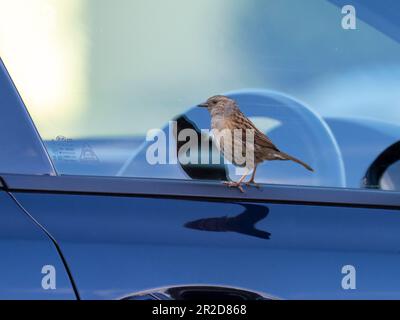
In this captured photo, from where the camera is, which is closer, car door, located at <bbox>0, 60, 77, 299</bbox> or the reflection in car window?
car door, located at <bbox>0, 60, 77, 299</bbox>

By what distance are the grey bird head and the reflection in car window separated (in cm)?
3

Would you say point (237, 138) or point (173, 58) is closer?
point (237, 138)

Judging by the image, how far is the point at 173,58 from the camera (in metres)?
2.12

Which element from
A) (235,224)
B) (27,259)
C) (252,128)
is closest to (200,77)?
(252,128)

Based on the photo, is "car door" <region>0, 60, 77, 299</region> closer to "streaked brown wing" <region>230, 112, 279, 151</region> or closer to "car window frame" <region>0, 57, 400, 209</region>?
"car window frame" <region>0, 57, 400, 209</region>

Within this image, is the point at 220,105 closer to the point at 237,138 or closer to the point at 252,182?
the point at 237,138

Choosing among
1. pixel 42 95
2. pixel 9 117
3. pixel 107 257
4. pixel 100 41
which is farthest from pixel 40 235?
pixel 100 41

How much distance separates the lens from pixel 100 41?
Result: 206 centimetres

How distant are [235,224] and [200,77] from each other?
53 cm

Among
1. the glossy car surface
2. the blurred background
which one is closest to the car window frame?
the glossy car surface

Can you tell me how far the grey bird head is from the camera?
6.64ft

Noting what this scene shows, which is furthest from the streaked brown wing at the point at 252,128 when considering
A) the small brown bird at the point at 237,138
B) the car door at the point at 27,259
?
the car door at the point at 27,259
